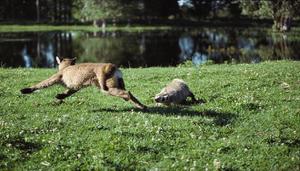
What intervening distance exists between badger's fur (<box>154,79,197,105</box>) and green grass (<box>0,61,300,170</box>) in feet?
1.22

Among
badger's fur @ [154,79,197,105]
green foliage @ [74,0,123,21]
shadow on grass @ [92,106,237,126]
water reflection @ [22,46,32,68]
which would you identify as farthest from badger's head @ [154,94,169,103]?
green foliage @ [74,0,123,21]

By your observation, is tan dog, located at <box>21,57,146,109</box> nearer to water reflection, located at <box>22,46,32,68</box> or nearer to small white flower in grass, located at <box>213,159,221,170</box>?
small white flower in grass, located at <box>213,159,221,170</box>

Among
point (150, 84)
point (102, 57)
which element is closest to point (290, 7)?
point (102, 57)

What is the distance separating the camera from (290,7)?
221ft

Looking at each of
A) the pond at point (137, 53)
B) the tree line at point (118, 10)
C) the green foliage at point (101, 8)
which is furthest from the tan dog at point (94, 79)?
the green foliage at point (101, 8)

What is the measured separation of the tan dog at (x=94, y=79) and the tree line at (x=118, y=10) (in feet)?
208

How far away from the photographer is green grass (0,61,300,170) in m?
10.1

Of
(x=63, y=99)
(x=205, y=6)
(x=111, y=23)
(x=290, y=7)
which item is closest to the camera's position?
(x=63, y=99)

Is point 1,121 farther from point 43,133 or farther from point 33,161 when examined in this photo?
point 33,161

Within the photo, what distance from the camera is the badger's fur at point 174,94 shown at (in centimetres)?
1510

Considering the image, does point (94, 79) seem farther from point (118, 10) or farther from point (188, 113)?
point (118, 10)

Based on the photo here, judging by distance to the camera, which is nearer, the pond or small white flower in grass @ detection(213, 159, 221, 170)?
small white flower in grass @ detection(213, 159, 221, 170)

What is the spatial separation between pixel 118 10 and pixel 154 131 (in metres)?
84.6

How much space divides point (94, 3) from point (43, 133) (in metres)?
82.7
